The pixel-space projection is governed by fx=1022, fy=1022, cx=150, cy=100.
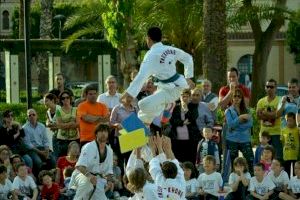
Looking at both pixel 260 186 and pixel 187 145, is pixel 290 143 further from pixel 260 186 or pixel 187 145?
pixel 187 145

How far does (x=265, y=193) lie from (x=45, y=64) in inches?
1117

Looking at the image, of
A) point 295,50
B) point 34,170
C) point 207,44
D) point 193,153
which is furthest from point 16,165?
point 295,50

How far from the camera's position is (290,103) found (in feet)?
60.8

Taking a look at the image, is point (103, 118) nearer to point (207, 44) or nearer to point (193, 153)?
point (193, 153)

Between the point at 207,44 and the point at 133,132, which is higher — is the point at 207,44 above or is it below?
above

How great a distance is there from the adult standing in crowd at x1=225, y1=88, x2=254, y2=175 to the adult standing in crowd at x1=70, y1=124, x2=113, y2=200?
124 inches

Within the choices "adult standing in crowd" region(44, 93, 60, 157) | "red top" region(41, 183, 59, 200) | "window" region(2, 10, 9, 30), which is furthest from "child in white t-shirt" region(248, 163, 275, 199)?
"window" region(2, 10, 9, 30)

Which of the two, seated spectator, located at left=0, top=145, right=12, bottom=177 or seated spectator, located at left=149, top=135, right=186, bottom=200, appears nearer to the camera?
seated spectator, located at left=149, top=135, right=186, bottom=200

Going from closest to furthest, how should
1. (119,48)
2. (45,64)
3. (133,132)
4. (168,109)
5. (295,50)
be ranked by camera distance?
(133,132) → (168,109) → (119,48) → (45,64) → (295,50)

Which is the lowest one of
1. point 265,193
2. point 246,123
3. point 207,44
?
point 265,193

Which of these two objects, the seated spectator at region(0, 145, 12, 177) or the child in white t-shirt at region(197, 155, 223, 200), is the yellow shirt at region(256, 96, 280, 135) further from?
the seated spectator at region(0, 145, 12, 177)

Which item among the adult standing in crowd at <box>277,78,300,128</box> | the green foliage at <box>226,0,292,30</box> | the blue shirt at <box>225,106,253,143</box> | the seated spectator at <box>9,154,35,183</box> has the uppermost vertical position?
the green foliage at <box>226,0,292,30</box>

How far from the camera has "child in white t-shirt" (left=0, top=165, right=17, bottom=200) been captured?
53.8ft

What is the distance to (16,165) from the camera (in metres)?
16.9
